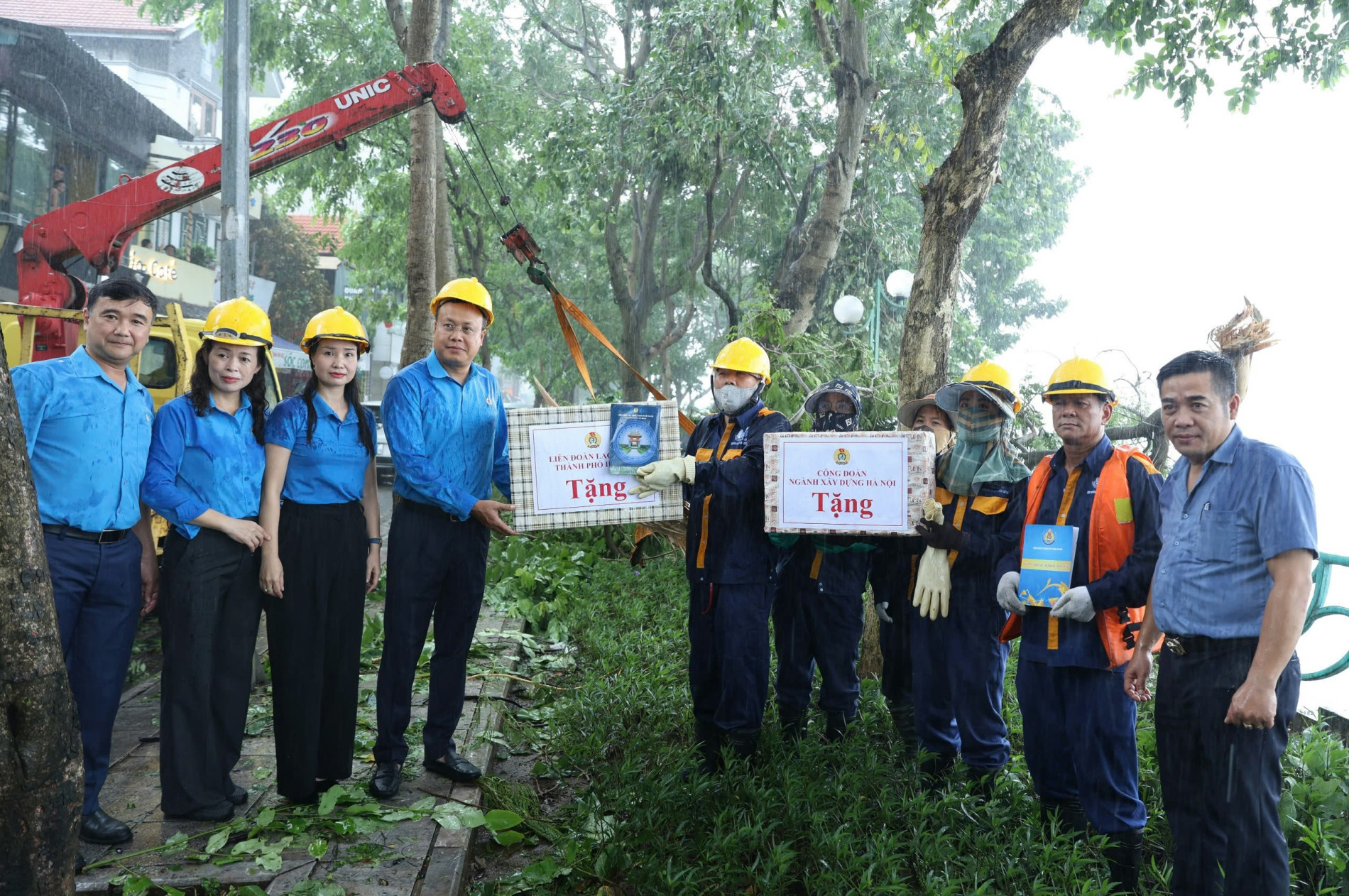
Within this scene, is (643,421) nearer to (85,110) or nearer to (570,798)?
(570,798)

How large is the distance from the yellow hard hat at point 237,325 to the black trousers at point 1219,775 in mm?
3503

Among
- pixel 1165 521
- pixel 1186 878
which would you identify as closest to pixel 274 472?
pixel 1165 521

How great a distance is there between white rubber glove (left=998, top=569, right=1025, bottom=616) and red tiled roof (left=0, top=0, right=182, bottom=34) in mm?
24066

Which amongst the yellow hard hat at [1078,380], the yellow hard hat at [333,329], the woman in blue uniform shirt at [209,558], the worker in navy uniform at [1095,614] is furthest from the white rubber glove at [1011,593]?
the woman in blue uniform shirt at [209,558]

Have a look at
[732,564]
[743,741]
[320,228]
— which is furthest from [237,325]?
[320,228]

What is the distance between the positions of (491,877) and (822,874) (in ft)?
4.34

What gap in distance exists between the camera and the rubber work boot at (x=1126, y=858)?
3584 mm

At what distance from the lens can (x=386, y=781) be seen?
4191 millimetres

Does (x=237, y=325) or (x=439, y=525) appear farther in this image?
(x=439, y=525)

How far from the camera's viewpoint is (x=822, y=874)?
3.57 metres

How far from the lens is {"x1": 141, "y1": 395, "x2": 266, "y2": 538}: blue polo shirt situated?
3.74 m

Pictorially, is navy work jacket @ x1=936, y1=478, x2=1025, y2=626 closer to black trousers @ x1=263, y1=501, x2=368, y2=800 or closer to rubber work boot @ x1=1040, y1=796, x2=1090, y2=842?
rubber work boot @ x1=1040, y1=796, x2=1090, y2=842

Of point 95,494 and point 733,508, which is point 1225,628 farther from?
point 95,494

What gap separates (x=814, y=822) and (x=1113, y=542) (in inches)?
63.2
